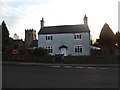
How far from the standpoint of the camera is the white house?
31.9m

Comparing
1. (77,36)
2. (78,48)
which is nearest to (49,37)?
(77,36)

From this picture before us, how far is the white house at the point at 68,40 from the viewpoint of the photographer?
105 feet

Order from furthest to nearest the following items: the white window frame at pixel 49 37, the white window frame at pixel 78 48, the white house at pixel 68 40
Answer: the white window frame at pixel 49 37
the white window frame at pixel 78 48
the white house at pixel 68 40

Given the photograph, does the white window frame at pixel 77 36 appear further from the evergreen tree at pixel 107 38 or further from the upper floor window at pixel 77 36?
the evergreen tree at pixel 107 38

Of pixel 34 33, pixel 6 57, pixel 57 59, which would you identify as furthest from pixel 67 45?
pixel 34 33

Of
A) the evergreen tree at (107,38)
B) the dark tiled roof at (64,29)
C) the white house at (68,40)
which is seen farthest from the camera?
the evergreen tree at (107,38)

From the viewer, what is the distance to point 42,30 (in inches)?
1398

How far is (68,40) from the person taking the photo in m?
32.8

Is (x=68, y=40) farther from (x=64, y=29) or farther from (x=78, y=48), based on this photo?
(x=64, y=29)

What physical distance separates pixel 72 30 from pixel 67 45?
12.4ft

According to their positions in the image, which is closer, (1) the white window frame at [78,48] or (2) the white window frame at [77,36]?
(1) the white window frame at [78,48]

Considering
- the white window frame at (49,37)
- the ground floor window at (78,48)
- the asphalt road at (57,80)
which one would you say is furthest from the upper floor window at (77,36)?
the asphalt road at (57,80)

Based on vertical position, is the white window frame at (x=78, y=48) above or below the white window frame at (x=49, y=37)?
below

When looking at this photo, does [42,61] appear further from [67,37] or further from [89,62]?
[67,37]
